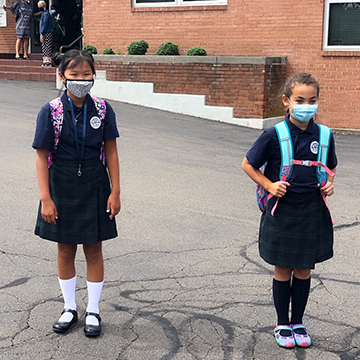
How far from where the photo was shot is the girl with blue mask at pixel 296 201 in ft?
11.6

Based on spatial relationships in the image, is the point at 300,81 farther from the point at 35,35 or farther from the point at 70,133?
the point at 35,35

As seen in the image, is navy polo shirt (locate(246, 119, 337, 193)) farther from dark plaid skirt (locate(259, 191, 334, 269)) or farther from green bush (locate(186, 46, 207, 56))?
green bush (locate(186, 46, 207, 56))

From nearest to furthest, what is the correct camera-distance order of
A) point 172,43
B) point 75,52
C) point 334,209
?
point 75,52 < point 334,209 < point 172,43

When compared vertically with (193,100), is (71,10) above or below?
above

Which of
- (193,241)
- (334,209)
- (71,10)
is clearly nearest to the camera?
(193,241)

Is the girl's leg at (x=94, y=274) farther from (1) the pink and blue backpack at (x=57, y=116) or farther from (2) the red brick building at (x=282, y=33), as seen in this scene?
(2) the red brick building at (x=282, y=33)

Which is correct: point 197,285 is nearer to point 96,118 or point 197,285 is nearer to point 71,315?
point 71,315

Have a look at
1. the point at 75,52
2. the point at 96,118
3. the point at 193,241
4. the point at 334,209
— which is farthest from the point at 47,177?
the point at 334,209

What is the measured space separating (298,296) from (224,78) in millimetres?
10041

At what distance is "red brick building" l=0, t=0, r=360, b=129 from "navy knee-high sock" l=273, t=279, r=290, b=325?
400 inches

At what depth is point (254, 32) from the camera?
1384cm

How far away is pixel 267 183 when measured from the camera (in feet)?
11.8

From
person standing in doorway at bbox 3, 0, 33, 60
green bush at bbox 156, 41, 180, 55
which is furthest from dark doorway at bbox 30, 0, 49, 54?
green bush at bbox 156, 41, 180, 55

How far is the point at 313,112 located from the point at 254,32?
10.8 metres
